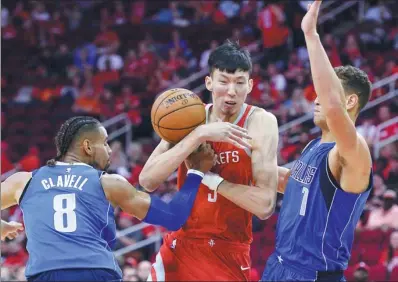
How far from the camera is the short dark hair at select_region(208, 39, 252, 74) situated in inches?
231

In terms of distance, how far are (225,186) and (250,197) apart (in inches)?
7.1

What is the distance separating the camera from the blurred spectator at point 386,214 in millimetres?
10133

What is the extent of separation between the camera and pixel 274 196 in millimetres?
5777

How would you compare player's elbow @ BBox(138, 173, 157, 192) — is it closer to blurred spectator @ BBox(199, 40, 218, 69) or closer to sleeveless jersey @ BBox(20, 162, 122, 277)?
sleeveless jersey @ BBox(20, 162, 122, 277)

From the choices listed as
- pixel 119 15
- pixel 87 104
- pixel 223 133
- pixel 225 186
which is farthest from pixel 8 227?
pixel 119 15

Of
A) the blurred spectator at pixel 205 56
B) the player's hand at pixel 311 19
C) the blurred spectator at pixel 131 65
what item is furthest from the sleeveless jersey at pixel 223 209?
the blurred spectator at pixel 131 65

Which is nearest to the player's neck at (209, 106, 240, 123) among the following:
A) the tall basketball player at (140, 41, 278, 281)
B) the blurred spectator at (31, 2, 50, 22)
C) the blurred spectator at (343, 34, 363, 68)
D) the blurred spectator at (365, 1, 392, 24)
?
the tall basketball player at (140, 41, 278, 281)

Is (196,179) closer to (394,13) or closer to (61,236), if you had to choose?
(61,236)

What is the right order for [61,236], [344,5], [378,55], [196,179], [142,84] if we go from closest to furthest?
1. [61,236]
2. [196,179]
3. [378,55]
4. [142,84]
5. [344,5]

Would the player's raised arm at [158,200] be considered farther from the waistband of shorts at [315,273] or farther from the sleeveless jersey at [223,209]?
the waistband of shorts at [315,273]

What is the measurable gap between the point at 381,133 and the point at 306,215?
24.4 ft

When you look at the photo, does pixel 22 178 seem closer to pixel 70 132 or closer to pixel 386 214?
pixel 70 132

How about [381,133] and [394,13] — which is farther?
[394,13]

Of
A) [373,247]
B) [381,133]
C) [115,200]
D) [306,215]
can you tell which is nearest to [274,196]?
[306,215]
